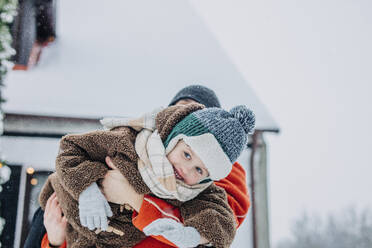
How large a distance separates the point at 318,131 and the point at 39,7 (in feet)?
44.2

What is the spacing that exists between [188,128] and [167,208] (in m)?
0.30

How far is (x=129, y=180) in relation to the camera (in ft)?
3.92

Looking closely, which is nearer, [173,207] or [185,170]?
[185,170]

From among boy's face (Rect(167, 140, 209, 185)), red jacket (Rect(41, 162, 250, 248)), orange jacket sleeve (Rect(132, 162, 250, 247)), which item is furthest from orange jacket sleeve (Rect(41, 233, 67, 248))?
boy's face (Rect(167, 140, 209, 185))

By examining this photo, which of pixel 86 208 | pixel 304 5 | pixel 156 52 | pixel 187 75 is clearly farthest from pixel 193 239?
pixel 304 5

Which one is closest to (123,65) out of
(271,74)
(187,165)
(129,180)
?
(129,180)

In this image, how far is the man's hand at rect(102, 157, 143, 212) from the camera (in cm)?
119

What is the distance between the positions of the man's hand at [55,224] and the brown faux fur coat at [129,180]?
0.08 m

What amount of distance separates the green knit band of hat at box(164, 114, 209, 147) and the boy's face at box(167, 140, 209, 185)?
4 cm

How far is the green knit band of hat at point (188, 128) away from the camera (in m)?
1.08

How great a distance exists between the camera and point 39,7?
3.03 m

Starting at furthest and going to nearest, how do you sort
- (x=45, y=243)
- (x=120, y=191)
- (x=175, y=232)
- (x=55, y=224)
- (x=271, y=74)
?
(x=271, y=74) < (x=45, y=243) < (x=55, y=224) < (x=120, y=191) < (x=175, y=232)

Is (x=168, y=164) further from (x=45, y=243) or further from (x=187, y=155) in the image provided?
(x=45, y=243)

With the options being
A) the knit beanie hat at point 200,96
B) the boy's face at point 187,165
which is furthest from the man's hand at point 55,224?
the knit beanie hat at point 200,96
